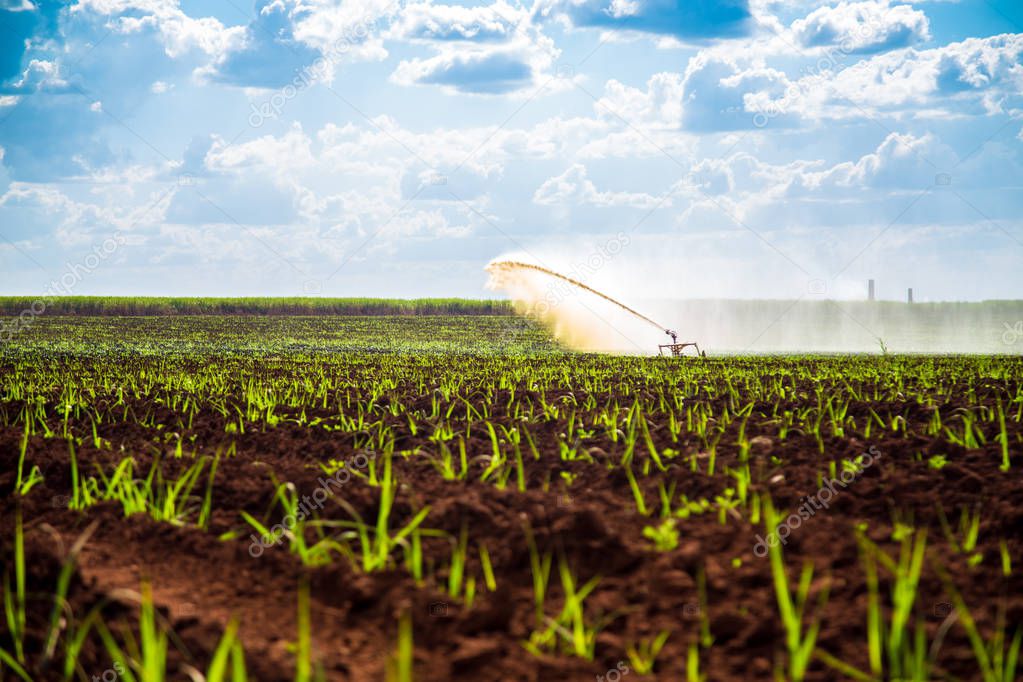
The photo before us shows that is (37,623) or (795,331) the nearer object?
(37,623)

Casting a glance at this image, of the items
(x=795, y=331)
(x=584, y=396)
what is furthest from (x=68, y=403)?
(x=795, y=331)

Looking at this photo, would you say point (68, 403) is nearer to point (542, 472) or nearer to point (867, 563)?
point (542, 472)

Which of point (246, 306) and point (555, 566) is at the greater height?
point (246, 306)

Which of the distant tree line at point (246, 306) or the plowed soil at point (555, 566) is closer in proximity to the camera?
Answer: the plowed soil at point (555, 566)

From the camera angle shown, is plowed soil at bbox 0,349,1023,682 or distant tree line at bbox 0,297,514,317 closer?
plowed soil at bbox 0,349,1023,682

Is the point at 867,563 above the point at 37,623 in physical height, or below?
above

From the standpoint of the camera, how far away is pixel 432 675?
3051 millimetres

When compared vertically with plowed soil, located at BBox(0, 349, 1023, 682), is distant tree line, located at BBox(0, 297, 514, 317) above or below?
above

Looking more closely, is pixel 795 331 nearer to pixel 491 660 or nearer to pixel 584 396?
pixel 584 396

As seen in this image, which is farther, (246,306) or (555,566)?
(246,306)

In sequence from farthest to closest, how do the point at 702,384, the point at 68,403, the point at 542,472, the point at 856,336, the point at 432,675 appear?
the point at 856,336 → the point at 702,384 → the point at 68,403 → the point at 542,472 → the point at 432,675

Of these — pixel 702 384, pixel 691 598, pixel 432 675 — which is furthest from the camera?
pixel 702 384

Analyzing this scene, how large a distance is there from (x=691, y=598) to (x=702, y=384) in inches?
311

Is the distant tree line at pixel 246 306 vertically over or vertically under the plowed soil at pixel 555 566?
over
